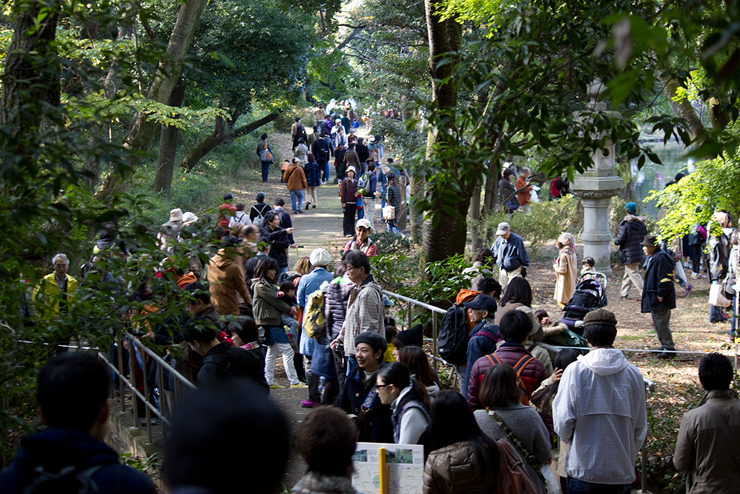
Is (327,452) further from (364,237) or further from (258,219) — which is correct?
(258,219)

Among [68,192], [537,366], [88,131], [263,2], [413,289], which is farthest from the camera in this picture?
[263,2]

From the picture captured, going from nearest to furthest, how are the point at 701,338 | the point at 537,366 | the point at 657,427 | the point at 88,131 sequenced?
the point at 88,131 < the point at 537,366 < the point at 657,427 < the point at 701,338

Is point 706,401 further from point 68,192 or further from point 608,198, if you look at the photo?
point 608,198

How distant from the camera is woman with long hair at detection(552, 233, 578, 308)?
1238 cm

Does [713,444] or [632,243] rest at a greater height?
[632,243]

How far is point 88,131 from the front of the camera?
3418 mm

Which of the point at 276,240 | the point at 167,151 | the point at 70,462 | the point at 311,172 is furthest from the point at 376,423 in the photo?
the point at 311,172

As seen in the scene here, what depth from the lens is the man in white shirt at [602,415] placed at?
462cm

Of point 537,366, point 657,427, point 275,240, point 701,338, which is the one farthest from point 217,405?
point 701,338

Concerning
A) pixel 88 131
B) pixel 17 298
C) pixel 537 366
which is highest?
pixel 88 131

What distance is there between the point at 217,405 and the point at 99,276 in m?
2.79

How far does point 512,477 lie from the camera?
155 inches

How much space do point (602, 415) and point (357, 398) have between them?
5.55ft

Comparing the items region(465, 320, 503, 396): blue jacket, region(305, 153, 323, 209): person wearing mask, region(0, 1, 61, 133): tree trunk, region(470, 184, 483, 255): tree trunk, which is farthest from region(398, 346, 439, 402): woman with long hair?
region(305, 153, 323, 209): person wearing mask
